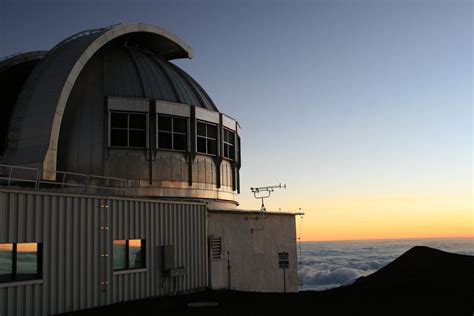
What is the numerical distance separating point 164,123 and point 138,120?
132 cm

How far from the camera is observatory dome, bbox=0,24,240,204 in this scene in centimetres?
2358

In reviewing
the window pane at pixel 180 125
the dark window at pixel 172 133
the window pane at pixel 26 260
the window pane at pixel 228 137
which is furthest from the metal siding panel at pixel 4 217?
the window pane at pixel 228 137

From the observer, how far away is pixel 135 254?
20234 millimetres

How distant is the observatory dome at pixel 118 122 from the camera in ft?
77.4

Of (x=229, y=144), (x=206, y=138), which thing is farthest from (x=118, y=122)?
(x=229, y=144)

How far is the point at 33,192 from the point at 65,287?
10.9 feet

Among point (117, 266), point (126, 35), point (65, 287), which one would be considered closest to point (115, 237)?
point (117, 266)

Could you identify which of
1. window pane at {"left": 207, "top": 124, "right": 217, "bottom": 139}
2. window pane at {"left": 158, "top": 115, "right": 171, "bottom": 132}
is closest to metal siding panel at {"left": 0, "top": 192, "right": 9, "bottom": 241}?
window pane at {"left": 158, "top": 115, "right": 171, "bottom": 132}

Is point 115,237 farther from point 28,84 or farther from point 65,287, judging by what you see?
point 28,84

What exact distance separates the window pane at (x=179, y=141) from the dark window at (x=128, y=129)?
1.67 m

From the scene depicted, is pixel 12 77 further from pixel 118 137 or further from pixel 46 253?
pixel 46 253

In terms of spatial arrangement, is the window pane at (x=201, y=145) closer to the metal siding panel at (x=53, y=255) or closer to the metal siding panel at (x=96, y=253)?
the metal siding panel at (x=96, y=253)

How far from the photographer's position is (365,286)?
23.4 metres

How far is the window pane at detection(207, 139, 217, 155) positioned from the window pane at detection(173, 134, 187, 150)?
5.71ft
